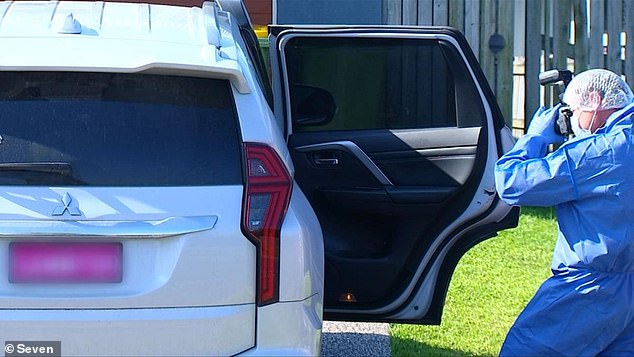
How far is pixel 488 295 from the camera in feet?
22.2

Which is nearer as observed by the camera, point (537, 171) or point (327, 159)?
point (537, 171)

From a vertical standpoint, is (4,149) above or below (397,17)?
below

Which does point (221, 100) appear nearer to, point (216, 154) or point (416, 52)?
point (216, 154)

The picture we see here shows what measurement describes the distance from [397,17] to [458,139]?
19.0 feet

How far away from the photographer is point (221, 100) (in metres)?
3.40

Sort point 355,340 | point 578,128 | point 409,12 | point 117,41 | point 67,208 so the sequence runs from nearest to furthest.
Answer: point 67,208, point 117,41, point 578,128, point 355,340, point 409,12

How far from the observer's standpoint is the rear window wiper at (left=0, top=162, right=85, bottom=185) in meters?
3.21

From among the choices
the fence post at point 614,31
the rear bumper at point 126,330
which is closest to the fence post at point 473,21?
the fence post at point 614,31

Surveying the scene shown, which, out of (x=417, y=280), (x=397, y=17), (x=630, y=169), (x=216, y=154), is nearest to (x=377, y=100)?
(x=417, y=280)

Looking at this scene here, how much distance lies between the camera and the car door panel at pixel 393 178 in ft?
15.5

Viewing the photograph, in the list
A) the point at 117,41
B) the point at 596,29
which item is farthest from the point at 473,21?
the point at 117,41

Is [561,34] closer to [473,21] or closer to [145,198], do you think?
[473,21]

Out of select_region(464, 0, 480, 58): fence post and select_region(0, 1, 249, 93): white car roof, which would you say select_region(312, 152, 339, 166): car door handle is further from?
select_region(464, 0, 480, 58): fence post

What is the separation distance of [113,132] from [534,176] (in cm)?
173
